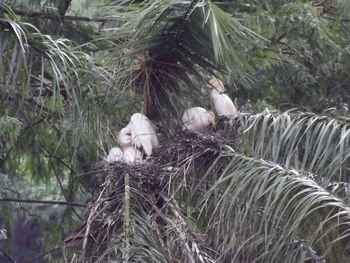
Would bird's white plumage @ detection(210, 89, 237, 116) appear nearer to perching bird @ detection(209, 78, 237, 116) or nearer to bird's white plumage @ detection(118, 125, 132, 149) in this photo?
perching bird @ detection(209, 78, 237, 116)

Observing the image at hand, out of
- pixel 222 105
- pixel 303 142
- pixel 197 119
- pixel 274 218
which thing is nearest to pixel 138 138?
pixel 197 119

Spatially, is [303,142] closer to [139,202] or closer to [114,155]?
[139,202]

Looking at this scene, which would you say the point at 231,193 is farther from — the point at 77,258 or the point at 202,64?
the point at 202,64

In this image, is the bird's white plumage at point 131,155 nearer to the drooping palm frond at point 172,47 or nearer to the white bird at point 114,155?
the white bird at point 114,155

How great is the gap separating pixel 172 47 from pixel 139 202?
3.75ft

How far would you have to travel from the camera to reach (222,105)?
506 cm

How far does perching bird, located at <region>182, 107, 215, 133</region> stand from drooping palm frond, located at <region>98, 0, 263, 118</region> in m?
0.15

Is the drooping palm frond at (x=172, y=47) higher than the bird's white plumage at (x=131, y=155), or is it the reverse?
the drooping palm frond at (x=172, y=47)

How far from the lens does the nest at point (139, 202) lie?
394cm

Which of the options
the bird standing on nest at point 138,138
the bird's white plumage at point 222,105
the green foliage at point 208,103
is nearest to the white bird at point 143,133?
the bird standing on nest at point 138,138

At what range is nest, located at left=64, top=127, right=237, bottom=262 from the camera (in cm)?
394

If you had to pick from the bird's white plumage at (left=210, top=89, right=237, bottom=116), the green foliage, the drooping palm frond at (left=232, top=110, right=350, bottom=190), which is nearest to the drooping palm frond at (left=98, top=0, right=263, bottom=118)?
the green foliage

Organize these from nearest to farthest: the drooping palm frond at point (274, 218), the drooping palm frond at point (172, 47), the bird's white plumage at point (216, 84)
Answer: the drooping palm frond at point (274, 218)
the drooping palm frond at point (172, 47)
the bird's white plumage at point (216, 84)

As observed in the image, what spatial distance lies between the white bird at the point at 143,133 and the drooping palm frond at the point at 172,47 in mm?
133
